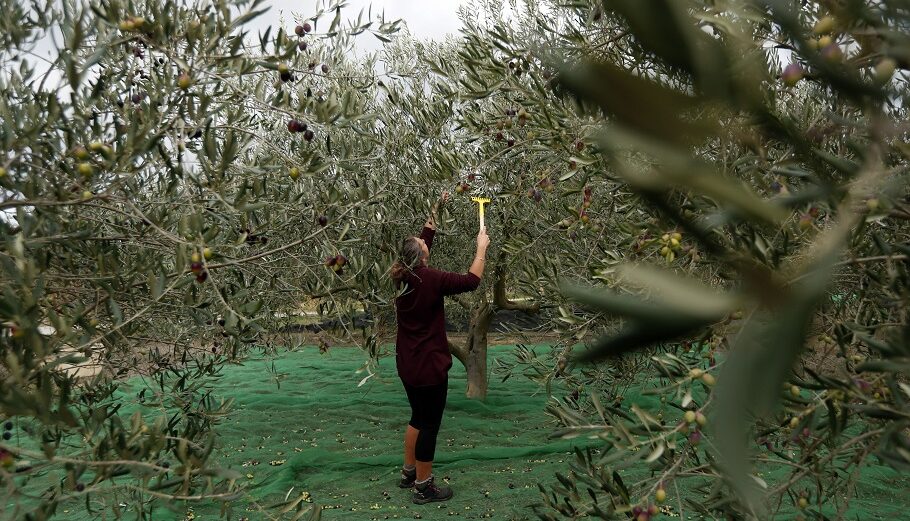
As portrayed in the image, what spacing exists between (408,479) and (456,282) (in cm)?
199

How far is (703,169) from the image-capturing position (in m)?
0.32

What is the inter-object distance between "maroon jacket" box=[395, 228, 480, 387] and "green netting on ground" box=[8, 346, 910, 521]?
→ 51 centimetres

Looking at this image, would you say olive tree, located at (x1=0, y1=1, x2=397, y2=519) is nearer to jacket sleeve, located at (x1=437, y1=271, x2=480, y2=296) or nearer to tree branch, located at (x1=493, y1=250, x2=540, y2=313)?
jacket sleeve, located at (x1=437, y1=271, x2=480, y2=296)

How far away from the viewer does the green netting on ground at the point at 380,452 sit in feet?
17.5

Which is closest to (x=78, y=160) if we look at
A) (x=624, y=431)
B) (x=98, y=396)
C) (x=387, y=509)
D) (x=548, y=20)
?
(x=98, y=396)

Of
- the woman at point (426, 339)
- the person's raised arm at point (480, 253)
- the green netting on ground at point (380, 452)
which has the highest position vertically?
the person's raised arm at point (480, 253)

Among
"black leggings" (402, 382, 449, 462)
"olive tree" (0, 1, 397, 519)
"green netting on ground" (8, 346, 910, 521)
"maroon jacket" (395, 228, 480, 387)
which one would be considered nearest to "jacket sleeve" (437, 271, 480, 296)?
"maroon jacket" (395, 228, 480, 387)

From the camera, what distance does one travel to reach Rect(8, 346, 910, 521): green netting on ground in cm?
534

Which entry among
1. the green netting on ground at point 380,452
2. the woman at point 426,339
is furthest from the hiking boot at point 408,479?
the woman at point 426,339

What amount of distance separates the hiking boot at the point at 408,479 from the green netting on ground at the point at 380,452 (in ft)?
0.19

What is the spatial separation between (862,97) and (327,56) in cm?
737

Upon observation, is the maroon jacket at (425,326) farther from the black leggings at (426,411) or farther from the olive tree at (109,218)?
the olive tree at (109,218)

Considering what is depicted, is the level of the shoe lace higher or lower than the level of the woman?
lower

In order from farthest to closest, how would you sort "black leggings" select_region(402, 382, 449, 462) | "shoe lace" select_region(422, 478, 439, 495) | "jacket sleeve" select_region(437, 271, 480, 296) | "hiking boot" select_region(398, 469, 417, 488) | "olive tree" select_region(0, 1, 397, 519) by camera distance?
"hiking boot" select_region(398, 469, 417, 488) < "shoe lace" select_region(422, 478, 439, 495) < "black leggings" select_region(402, 382, 449, 462) < "jacket sleeve" select_region(437, 271, 480, 296) < "olive tree" select_region(0, 1, 397, 519)
